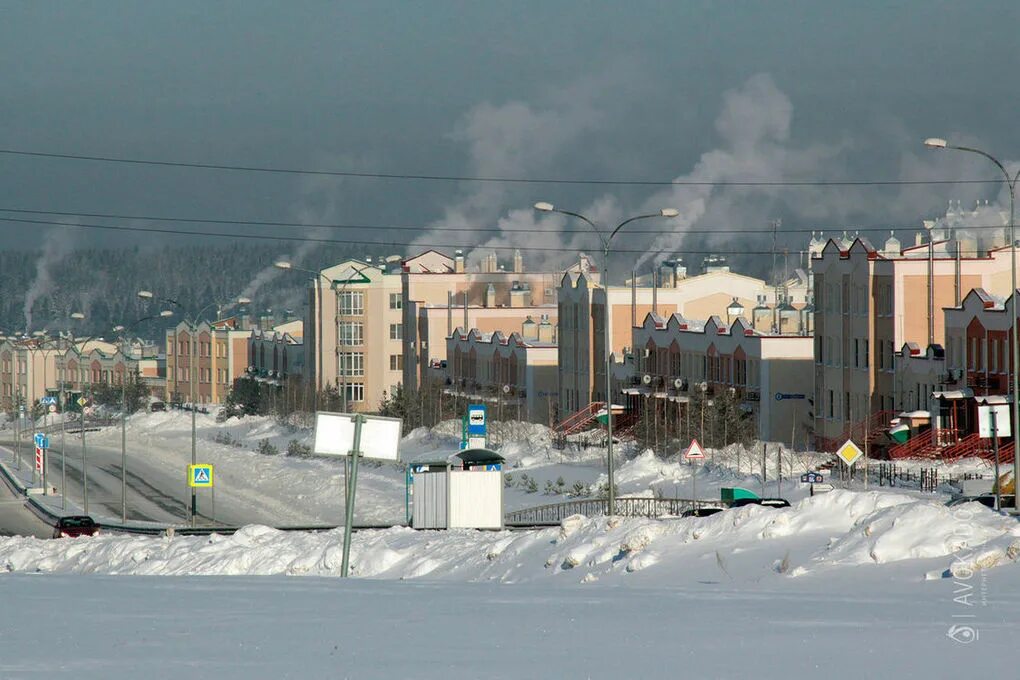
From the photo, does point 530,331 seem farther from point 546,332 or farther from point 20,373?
point 20,373

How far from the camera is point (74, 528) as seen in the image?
169ft

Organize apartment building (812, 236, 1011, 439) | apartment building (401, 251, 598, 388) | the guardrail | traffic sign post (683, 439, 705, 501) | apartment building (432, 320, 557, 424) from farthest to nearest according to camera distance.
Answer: apartment building (401, 251, 598, 388), apartment building (432, 320, 557, 424), apartment building (812, 236, 1011, 439), traffic sign post (683, 439, 705, 501), the guardrail

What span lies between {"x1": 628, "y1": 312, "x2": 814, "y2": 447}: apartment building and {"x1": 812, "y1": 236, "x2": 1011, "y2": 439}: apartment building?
128 cm

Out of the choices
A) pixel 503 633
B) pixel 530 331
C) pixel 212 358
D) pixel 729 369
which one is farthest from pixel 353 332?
pixel 503 633

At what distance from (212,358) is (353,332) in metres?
34.8

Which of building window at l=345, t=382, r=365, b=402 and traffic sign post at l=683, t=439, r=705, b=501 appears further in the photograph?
building window at l=345, t=382, r=365, b=402

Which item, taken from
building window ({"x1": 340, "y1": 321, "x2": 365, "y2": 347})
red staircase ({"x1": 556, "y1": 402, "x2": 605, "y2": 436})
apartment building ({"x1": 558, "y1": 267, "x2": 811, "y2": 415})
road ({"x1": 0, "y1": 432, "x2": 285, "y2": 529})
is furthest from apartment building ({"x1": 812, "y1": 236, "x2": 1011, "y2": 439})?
building window ({"x1": 340, "y1": 321, "x2": 365, "y2": 347})

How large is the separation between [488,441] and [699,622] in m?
67.4

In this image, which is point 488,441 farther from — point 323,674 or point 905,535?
point 323,674

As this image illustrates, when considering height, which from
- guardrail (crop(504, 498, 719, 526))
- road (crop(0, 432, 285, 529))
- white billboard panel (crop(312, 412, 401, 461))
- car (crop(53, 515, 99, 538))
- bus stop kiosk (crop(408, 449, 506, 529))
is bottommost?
road (crop(0, 432, 285, 529))

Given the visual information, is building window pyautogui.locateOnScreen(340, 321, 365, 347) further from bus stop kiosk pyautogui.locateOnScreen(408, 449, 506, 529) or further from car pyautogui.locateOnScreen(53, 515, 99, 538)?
bus stop kiosk pyautogui.locateOnScreen(408, 449, 506, 529)

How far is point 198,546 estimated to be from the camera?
3259cm

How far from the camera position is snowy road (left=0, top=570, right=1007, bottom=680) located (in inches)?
484

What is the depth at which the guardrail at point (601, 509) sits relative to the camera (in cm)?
4303
